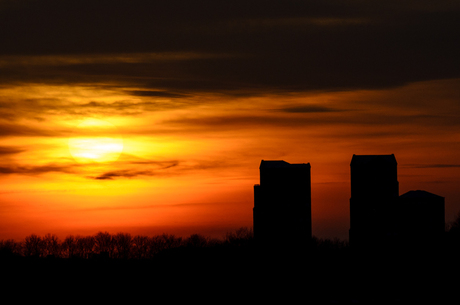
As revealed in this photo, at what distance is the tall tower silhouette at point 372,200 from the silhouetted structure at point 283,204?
1418 centimetres

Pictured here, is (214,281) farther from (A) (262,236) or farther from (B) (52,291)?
(A) (262,236)

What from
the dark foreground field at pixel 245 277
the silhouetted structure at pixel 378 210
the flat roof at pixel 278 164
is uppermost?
the flat roof at pixel 278 164

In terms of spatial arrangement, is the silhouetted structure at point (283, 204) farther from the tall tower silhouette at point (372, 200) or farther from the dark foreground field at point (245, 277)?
the tall tower silhouette at point (372, 200)

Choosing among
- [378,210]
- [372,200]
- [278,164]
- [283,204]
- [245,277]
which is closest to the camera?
[245,277]

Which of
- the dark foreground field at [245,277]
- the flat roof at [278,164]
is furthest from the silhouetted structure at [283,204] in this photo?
the dark foreground field at [245,277]

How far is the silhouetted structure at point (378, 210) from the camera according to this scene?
183625mm

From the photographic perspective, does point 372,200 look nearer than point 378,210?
Yes

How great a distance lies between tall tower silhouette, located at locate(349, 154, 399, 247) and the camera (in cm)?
18338

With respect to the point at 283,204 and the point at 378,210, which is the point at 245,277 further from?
the point at 378,210

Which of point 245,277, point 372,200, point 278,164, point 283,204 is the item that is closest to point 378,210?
point 372,200

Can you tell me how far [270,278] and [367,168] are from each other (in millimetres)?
57094

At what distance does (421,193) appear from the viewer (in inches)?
7761

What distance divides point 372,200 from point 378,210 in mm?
3367

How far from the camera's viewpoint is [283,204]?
189 m
